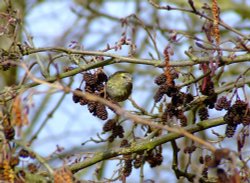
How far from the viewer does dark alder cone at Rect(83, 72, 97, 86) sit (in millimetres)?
2873

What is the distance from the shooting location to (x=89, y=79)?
2883mm

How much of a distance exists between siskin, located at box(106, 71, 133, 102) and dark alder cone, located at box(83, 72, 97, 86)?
3.8 inches

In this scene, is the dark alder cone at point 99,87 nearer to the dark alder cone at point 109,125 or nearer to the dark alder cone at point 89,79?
the dark alder cone at point 89,79

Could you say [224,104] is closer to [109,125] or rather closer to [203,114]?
[203,114]

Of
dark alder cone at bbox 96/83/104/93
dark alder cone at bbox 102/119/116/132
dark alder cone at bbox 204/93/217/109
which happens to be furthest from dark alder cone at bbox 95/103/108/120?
dark alder cone at bbox 204/93/217/109

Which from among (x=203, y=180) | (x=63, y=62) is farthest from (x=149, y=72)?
(x=203, y=180)

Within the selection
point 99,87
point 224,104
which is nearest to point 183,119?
point 224,104

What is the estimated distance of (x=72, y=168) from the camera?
292 centimetres

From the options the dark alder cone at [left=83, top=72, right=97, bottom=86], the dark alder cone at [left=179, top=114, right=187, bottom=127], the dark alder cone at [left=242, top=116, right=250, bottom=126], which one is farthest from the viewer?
the dark alder cone at [left=179, top=114, right=187, bottom=127]

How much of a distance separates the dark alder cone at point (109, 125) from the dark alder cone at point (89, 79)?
276 millimetres

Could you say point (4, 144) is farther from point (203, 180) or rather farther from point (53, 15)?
point (53, 15)

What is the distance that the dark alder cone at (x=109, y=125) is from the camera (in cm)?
310

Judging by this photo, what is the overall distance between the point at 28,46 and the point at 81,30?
20.1 ft

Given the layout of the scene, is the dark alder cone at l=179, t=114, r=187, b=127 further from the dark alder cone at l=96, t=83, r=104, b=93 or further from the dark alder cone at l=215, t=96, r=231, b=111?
the dark alder cone at l=96, t=83, r=104, b=93
